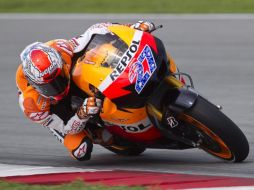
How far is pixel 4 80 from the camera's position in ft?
35.0

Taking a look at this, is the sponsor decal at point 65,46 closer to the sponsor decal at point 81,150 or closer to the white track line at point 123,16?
the sponsor decal at point 81,150

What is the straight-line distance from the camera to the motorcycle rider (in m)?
6.25

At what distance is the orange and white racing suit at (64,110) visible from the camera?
6602mm

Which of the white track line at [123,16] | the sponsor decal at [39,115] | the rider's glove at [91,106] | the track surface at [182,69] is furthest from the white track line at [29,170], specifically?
the white track line at [123,16]

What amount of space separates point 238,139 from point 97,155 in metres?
1.66

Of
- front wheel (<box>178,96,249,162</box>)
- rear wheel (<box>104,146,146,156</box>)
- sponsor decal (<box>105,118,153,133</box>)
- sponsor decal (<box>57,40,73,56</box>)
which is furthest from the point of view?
rear wheel (<box>104,146,146,156</box>)

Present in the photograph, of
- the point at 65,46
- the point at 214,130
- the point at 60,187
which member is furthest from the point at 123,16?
the point at 60,187

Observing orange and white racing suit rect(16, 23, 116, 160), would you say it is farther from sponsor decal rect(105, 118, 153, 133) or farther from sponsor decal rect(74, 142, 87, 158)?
sponsor decal rect(105, 118, 153, 133)

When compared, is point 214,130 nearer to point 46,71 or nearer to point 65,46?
point 46,71

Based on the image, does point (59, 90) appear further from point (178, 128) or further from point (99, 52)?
point (178, 128)
